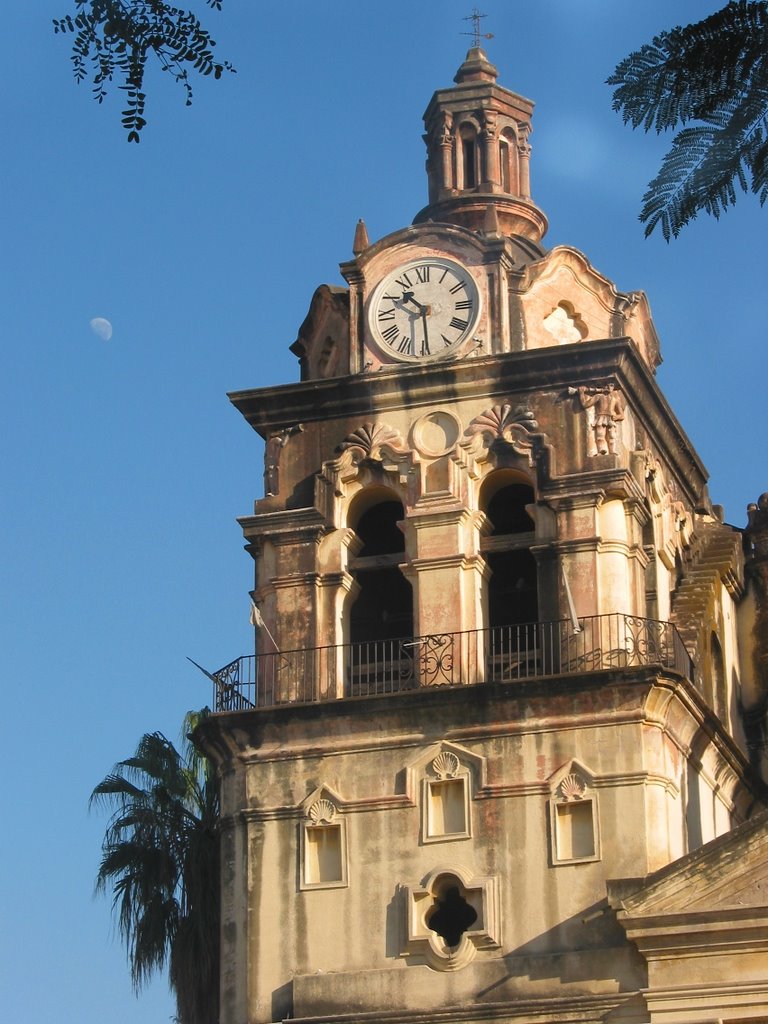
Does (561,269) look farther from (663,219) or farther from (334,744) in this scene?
(663,219)

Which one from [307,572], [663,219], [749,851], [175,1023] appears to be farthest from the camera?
[175,1023]

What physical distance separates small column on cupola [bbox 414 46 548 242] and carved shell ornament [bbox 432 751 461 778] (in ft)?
28.1

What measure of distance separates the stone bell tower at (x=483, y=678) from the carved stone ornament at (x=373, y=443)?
35mm

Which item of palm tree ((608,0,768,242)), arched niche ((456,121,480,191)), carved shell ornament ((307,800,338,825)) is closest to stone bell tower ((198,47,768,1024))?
carved shell ornament ((307,800,338,825))

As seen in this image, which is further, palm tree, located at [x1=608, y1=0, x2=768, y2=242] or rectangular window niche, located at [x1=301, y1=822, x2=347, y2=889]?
rectangular window niche, located at [x1=301, y1=822, x2=347, y2=889]

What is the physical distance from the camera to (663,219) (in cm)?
658

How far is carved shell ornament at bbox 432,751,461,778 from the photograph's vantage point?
26.8m

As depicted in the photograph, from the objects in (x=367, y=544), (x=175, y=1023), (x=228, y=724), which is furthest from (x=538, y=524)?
(x=175, y=1023)

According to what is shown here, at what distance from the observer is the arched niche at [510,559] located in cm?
2888

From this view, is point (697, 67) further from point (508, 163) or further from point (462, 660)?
point (508, 163)

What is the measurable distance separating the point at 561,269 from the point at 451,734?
7100 mm

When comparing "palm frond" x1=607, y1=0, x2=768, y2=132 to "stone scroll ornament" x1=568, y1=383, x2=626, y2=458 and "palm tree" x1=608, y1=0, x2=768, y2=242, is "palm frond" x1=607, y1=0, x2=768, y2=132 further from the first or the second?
"stone scroll ornament" x1=568, y1=383, x2=626, y2=458

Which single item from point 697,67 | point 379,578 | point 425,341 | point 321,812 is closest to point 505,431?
point 425,341

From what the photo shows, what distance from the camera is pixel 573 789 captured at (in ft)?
86.4
